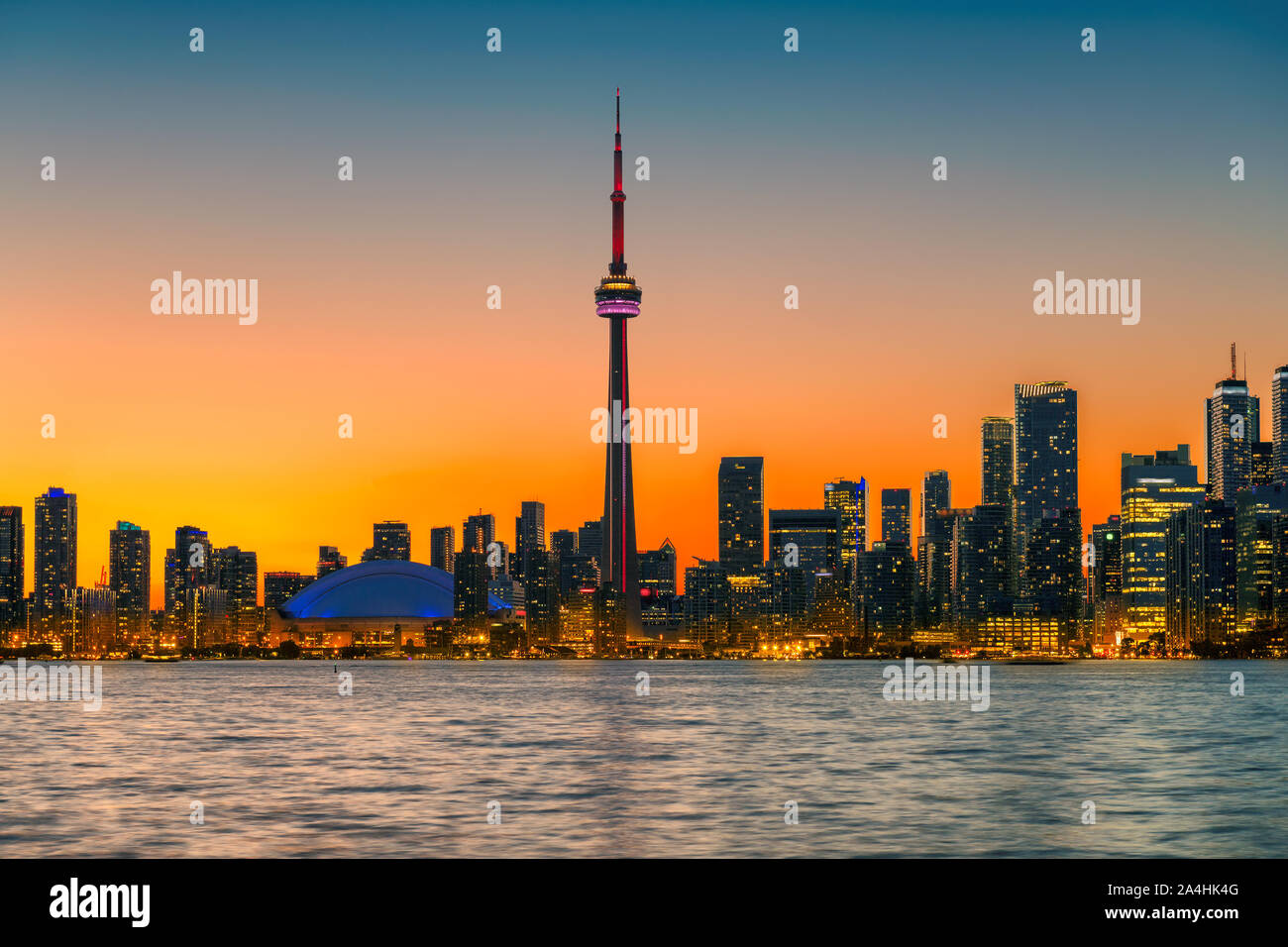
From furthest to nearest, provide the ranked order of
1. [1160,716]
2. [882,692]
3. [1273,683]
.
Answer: [1273,683] < [882,692] < [1160,716]

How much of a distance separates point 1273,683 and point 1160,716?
98.7 metres

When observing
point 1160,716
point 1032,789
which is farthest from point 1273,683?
point 1032,789

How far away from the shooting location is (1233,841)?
30.1 m

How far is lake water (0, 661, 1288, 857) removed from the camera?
28.3 m

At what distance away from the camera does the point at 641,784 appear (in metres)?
41.6

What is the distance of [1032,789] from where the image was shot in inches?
1613

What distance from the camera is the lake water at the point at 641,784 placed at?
28.3 meters
